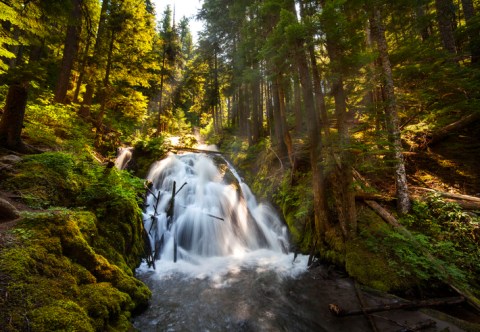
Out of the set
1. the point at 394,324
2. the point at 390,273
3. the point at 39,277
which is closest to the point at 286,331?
the point at 394,324

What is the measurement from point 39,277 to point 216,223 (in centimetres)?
731

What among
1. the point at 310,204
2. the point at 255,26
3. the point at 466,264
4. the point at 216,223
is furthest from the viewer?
the point at 255,26

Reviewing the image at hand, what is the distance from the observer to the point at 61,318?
306cm

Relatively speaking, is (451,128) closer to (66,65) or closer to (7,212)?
(7,212)

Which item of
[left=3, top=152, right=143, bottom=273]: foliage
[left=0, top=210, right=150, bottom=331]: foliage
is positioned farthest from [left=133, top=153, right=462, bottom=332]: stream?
[left=3, top=152, right=143, bottom=273]: foliage

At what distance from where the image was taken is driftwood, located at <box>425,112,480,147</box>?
868 cm

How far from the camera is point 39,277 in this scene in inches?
136

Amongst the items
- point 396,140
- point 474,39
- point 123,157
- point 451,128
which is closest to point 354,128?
point 396,140

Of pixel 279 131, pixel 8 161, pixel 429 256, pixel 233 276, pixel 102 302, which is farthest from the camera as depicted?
pixel 279 131

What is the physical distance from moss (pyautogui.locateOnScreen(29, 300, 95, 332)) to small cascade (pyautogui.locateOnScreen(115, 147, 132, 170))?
37.2ft

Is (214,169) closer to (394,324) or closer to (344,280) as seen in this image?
(344,280)

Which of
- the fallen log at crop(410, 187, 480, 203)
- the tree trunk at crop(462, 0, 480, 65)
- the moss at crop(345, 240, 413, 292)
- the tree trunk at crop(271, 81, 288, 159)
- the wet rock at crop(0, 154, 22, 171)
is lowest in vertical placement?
the moss at crop(345, 240, 413, 292)

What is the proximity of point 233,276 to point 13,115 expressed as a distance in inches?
290

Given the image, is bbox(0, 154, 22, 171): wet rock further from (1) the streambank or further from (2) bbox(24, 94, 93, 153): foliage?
(2) bbox(24, 94, 93, 153): foliage
